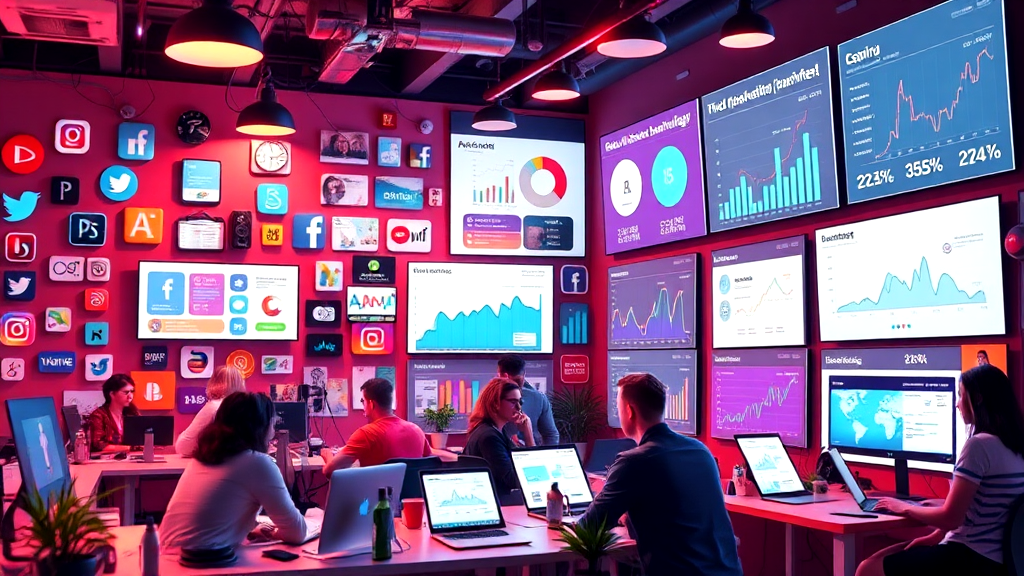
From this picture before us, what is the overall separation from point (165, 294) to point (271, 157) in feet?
4.80

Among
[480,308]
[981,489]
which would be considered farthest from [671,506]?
[480,308]

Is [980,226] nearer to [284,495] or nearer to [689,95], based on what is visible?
[689,95]

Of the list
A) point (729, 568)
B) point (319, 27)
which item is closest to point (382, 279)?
point (319, 27)

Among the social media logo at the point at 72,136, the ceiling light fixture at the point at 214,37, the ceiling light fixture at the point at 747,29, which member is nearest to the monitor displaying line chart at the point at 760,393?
the ceiling light fixture at the point at 747,29

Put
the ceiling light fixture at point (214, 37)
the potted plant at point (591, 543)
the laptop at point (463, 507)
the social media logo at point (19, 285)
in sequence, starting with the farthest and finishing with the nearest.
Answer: the social media logo at point (19, 285) → the ceiling light fixture at point (214, 37) → the laptop at point (463, 507) → the potted plant at point (591, 543)

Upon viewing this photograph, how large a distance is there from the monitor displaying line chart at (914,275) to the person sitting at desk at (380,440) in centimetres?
275

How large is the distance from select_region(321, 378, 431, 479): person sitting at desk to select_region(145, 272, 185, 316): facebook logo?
123 inches

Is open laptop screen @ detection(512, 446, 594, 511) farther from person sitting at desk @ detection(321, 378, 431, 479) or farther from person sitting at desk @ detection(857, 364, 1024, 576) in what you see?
person sitting at desk @ detection(857, 364, 1024, 576)

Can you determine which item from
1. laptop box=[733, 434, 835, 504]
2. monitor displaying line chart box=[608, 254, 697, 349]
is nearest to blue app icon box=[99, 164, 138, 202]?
monitor displaying line chart box=[608, 254, 697, 349]

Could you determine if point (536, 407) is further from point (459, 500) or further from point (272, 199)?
point (459, 500)

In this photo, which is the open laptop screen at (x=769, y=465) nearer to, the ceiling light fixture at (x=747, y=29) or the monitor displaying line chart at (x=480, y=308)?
the ceiling light fixture at (x=747, y=29)

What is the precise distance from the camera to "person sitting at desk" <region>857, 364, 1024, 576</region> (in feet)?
14.8

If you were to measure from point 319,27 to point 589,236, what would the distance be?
375 cm

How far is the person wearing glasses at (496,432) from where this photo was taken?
5.61 metres
